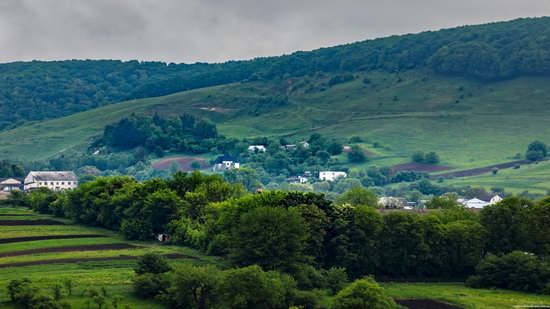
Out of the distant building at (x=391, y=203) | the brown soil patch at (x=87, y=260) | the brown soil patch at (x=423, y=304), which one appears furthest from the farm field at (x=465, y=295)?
the distant building at (x=391, y=203)

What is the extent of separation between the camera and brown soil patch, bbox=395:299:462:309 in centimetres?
7912

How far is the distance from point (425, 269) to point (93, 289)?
34938 millimetres

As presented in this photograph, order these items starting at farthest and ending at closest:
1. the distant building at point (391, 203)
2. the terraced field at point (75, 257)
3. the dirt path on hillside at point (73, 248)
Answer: the distant building at point (391, 203), the dirt path on hillside at point (73, 248), the terraced field at point (75, 257)

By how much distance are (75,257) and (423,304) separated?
108 ft

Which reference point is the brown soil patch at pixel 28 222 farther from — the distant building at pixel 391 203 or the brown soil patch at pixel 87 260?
the distant building at pixel 391 203

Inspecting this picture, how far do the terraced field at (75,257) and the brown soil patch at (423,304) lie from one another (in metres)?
19.2

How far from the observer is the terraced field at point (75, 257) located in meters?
77.8

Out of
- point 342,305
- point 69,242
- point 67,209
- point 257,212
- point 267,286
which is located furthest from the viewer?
point 67,209

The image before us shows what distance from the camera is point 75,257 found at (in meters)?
93.7

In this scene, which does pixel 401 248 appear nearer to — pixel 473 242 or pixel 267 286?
pixel 473 242

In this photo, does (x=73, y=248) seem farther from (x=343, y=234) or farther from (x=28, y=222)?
(x=343, y=234)

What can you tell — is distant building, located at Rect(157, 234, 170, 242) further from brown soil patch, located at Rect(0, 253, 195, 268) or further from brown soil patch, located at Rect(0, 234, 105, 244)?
brown soil patch, located at Rect(0, 253, 195, 268)

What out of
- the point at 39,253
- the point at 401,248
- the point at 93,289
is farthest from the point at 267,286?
the point at 39,253

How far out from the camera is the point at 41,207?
452 feet
